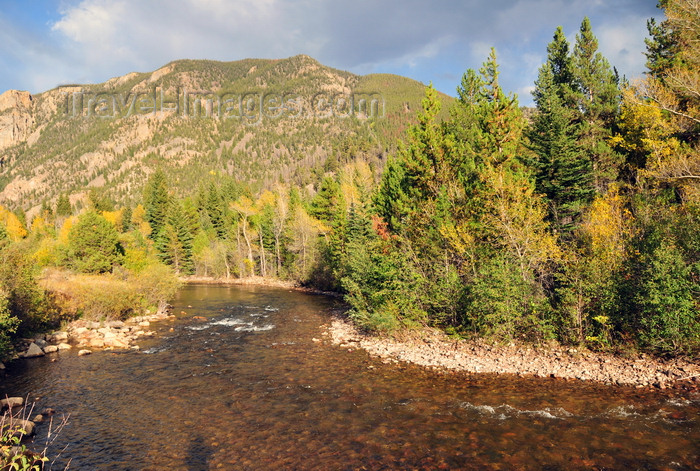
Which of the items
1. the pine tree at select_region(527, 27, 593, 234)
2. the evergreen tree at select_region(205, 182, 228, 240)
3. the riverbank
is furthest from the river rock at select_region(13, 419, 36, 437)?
the evergreen tree at select_region(205, 182, 228, 240)

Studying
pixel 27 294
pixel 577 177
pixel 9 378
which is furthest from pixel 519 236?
pixel 27 294

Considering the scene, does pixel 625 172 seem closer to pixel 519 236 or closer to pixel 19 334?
pixel 519 236

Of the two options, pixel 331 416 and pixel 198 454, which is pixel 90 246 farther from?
pixel 331 416

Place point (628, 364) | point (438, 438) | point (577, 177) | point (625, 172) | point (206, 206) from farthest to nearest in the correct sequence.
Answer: point (206, 206)
point (625, 172)
point (577, 177)
point (628, 364)
point (438, 438)

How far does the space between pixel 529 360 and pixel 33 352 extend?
2679cm

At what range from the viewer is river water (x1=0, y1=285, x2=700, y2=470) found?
11359 millimetres

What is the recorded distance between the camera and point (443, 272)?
80.6 feet

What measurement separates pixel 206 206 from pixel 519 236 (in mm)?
81441

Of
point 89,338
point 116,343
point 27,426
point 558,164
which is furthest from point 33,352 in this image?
point 558,164

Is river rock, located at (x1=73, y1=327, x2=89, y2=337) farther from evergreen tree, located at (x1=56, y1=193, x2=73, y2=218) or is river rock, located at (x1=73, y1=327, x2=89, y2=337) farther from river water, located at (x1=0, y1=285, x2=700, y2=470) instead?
evergreen tree, located at (x1=56, y1=193, x2=73, y2=218)

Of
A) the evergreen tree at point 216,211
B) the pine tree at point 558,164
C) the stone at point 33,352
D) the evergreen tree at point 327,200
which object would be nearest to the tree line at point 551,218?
the pine tree at point 558,164

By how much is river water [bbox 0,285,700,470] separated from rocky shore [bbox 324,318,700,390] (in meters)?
0.98

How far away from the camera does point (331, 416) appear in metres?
14.4

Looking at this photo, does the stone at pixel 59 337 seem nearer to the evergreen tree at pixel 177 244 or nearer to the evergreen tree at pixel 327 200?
the evergreen tree at pixel 327 200
